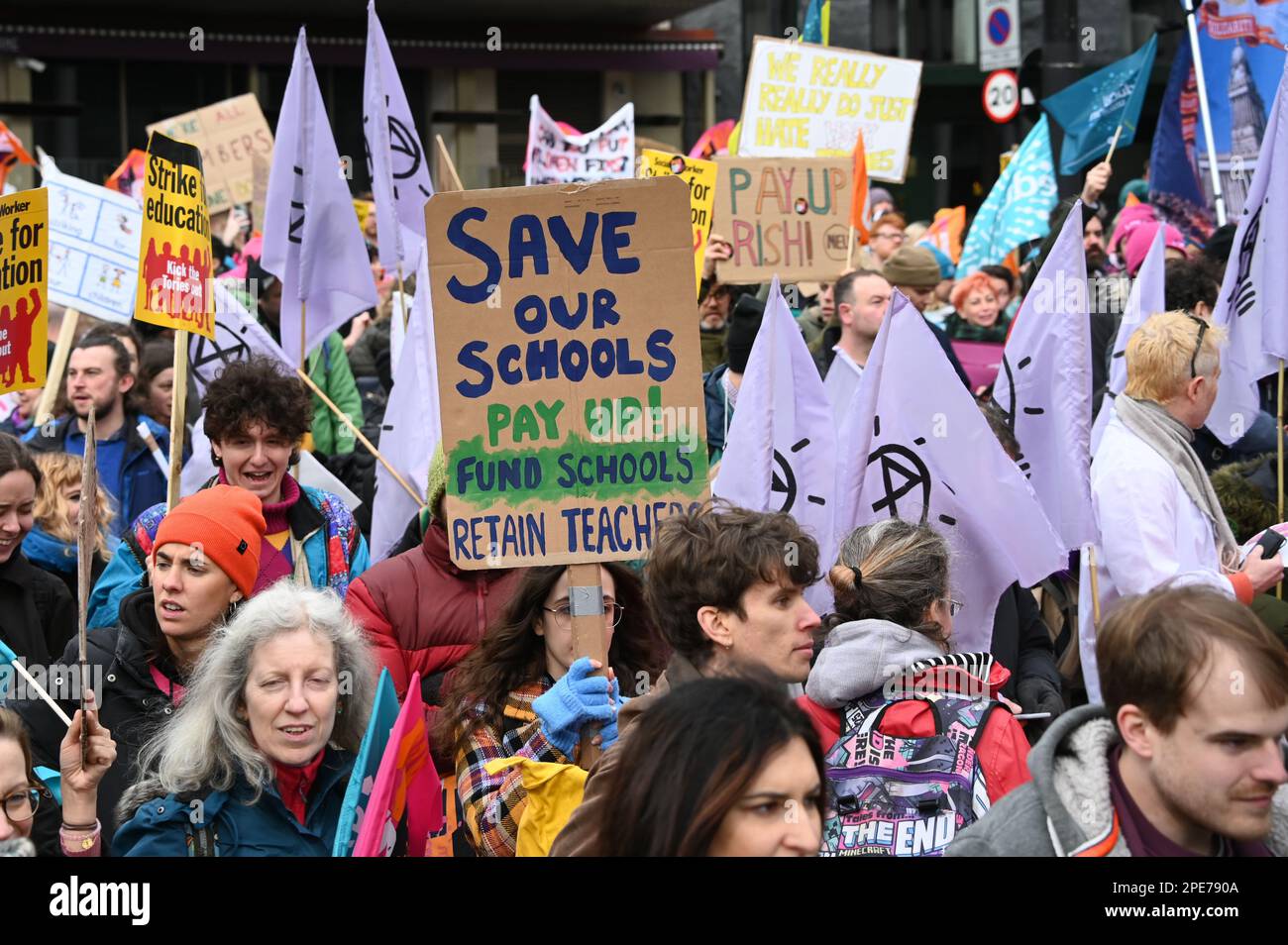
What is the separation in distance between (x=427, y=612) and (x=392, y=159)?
391 cm

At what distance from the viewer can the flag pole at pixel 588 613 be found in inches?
158

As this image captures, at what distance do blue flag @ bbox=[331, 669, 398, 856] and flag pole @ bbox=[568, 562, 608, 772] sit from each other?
676 millimetres

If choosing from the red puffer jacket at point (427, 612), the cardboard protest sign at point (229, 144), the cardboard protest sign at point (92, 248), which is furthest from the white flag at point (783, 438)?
the cardboard protest sign at point (229, 144)

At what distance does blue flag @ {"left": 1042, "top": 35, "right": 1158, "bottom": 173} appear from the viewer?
442 inches

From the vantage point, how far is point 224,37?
76.2 ft

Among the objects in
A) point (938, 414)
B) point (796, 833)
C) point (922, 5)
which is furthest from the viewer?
point (922, 5)

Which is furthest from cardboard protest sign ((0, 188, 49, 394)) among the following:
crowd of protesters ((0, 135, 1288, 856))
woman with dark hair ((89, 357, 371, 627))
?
woman with dark hair ((89, 357, 371, 627))

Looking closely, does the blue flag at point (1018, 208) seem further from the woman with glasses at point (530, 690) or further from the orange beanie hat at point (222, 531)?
the orange beanie hat at point (222, 531)

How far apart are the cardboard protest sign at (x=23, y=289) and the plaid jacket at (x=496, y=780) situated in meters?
2.36

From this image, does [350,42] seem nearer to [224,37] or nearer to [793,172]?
[224,37]

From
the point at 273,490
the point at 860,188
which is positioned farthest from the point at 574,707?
the point at 860,188

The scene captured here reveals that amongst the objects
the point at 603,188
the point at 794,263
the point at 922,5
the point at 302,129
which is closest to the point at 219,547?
the point at 603,188

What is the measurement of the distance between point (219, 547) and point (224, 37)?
20.2 m
